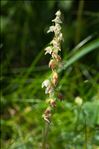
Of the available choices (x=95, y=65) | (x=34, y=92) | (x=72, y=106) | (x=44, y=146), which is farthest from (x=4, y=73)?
(x=44, y=146)

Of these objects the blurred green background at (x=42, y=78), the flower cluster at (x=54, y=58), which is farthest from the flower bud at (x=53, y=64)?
the blurred green background at (x=42, y=78)

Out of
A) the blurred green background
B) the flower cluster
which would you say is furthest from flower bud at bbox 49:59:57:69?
the blurred green background

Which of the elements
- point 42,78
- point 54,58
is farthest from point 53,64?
point 42,78

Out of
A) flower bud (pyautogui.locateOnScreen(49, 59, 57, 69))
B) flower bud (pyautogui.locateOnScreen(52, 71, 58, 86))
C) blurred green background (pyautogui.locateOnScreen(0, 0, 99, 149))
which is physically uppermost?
blurred green background (pyautogui.locateOnScreen(0, 0, 99, 149))

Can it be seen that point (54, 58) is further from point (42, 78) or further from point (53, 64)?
point (42, 78)

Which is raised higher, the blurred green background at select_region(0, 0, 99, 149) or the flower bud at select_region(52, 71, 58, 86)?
the blurred green background at select_region(0, 0, 99, 149)

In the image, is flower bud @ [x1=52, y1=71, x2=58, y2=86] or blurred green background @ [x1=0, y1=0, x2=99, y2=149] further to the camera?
blurred green background @ [x1=0, y1=0, x2=99, y2=149]

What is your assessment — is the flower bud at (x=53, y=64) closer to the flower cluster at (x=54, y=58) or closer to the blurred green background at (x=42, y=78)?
the flower cluster at (x=54, y=58)

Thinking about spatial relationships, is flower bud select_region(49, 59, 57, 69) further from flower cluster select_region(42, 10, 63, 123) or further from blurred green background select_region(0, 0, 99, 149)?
blurred green background select_region(0, 0, 99, 149)
